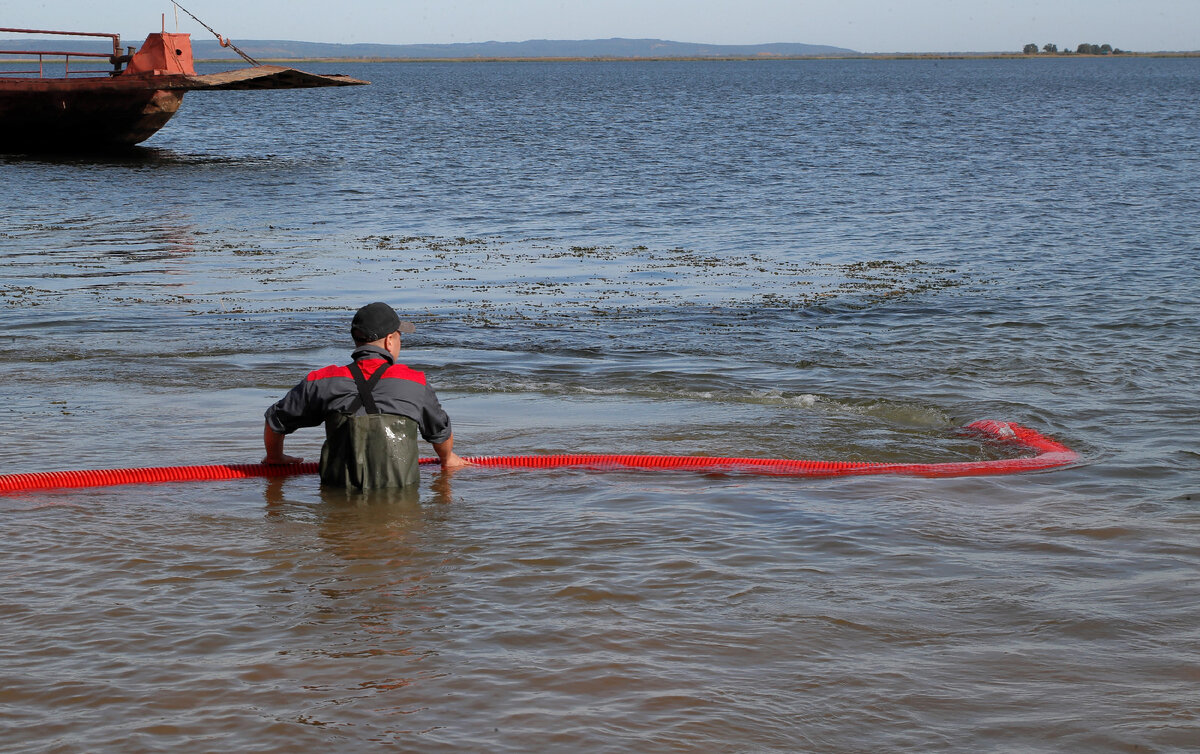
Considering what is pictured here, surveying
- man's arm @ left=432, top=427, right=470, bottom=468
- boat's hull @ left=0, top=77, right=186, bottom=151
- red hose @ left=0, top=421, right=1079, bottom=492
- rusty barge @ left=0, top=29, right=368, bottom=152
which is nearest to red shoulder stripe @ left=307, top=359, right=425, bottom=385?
man's arm @ left=432, top=427, right=470, bottom=468

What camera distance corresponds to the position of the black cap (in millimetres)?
5285

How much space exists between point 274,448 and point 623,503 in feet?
6.05

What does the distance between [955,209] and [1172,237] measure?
481 centimetres

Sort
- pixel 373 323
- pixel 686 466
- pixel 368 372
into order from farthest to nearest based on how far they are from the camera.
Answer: pixel 686 466
pixel 368 372
pixel 373 323

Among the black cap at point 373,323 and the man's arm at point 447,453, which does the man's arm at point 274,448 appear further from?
the black cap at point 373,323

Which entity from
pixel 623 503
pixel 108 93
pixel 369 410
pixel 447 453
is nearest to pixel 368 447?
pixel 369 410

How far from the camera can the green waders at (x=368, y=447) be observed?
5.38 m

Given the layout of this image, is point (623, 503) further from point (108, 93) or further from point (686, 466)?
point (108, 93)

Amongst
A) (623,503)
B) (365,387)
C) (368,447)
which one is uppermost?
Result: (365,387)

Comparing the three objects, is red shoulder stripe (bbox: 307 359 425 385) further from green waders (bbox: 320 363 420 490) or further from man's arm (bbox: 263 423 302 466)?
man's arm (bbox: 263 423 302 466)

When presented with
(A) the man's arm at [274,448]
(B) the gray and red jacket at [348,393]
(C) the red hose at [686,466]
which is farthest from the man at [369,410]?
(C) the red hose at [686,466]

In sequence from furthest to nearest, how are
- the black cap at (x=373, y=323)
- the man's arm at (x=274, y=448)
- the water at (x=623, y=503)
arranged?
the man's arm at (x=274, y=448) < the black cap at (x=373, y=323) < the water at (x=623, y=503)

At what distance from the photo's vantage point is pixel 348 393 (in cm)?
535

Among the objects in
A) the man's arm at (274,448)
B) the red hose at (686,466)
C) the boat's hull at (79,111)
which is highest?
the boat's hull at (79,111)
